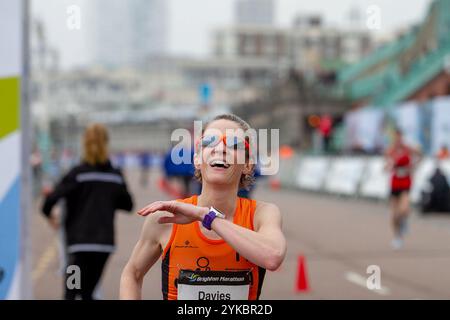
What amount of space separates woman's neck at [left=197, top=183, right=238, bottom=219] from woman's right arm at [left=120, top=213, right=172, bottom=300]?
0.13m

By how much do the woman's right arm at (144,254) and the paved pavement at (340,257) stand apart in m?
0.96

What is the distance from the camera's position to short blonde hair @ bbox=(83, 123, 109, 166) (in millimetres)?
5574

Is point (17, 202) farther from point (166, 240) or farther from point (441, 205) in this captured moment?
point (441, 205)

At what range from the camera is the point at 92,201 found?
5645 mm

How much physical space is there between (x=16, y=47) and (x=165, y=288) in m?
3.19

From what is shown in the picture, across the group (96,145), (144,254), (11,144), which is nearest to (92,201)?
(96,145)

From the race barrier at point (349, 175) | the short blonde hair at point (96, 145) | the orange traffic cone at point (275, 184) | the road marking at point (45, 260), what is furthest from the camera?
the orange traffic cone at point (275, 184)

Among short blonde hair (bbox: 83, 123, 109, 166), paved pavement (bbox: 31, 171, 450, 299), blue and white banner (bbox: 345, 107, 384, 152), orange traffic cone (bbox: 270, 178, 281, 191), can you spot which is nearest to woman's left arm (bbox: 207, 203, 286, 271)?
paved pavement (bbox: 31, 171, 450, 299)

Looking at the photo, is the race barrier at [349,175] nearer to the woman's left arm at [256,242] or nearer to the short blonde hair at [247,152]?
the short blonde hair at [247,152]

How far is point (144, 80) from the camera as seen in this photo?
19775cm

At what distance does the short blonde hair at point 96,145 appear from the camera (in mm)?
5574

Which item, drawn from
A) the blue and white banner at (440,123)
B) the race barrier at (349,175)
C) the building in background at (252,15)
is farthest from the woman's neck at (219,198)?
the building in background at (252,15)

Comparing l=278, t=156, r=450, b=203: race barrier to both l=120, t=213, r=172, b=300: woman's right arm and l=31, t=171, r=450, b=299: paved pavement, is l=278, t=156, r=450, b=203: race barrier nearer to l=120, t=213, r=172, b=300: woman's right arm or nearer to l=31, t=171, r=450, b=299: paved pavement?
l=31, t=171, r=450, b=299: paved pavement
